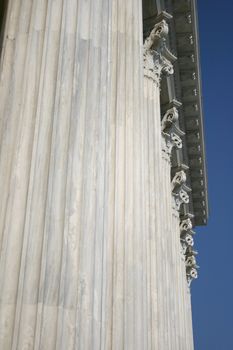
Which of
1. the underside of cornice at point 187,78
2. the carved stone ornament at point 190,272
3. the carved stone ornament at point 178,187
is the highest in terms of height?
the underside of cornice at point 187,78

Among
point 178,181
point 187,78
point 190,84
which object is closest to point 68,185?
point 187,78

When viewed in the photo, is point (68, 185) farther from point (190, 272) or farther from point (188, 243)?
point (190, 272)

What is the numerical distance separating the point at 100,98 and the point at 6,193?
5.10 metres

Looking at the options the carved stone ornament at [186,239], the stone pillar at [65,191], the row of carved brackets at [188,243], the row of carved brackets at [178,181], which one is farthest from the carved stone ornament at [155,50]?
the carved stone ornament at [186,239]

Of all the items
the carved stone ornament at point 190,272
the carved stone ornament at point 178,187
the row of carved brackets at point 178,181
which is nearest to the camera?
the row of carved brackets at point 178,181

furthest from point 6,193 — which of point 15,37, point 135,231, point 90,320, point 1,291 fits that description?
point 135,231

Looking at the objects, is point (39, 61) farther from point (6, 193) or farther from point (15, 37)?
point (6, 193)

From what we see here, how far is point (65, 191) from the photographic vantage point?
15.5m

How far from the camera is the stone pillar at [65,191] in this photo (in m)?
13.9

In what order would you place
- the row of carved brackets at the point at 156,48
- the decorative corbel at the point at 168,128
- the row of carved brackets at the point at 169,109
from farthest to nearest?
the decorative corbel at the point at 168,128, the row of carved brackets at the point at 169,109, the row of carved brackets at the point at 156,48

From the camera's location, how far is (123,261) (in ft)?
67.9

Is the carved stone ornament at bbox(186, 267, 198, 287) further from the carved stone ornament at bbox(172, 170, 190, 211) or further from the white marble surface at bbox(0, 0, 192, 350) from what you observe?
the white marble surface at bbox(0, 0, 192, 350)

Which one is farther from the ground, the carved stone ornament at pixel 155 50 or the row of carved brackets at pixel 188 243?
the carved stone ornament at pixel 155 50

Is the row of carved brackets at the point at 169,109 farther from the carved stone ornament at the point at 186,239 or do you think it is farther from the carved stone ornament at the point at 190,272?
the carved stone ornament at the point at 190,272
